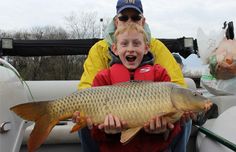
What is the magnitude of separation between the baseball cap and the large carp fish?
2.80 feet

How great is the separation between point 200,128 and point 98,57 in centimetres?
88

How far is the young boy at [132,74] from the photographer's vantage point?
9.02ft

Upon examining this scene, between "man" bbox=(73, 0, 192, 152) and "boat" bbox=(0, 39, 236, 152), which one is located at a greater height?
"man" bbox=(73, 0, 192, 152)

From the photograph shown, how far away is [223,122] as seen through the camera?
10.1ft

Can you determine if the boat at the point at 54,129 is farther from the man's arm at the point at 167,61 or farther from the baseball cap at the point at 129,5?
the baseball cap at the point at 129,5

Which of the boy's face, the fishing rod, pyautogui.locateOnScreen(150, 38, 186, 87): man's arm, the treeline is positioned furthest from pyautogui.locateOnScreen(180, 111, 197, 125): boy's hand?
the treeline

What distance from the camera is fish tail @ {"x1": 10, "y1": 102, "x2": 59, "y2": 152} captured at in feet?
8.30

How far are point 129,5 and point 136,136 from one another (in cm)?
96

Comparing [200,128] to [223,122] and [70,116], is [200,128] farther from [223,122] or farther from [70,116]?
[70,116]

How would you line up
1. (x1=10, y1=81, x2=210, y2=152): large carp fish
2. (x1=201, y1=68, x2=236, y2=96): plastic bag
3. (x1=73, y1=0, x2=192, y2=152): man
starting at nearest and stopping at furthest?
(x1=10, y1=81, x2=210, y2=152): large carp fish, (x1=73, y1=0, x2=192, y2=152): man, (x1=201, y1=68, x2=236, y2=96): plastic bag

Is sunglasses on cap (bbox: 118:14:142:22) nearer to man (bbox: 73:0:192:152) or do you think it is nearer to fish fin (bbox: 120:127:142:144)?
man (bbox: 73:0:192:152)

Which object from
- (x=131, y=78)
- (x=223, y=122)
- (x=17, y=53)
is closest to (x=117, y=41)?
(x=131, y=78)

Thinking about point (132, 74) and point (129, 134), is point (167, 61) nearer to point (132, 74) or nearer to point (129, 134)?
point (132, 74)

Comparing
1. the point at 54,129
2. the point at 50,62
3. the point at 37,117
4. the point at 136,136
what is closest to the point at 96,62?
the point at 54,129
